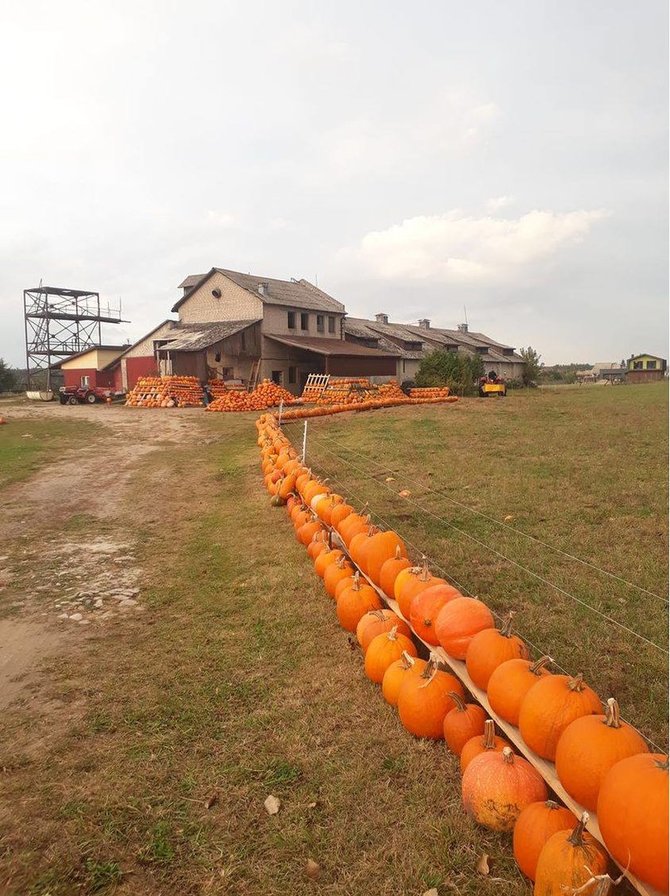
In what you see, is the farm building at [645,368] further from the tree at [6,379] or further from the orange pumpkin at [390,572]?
the orange pumpkin at [390,572]

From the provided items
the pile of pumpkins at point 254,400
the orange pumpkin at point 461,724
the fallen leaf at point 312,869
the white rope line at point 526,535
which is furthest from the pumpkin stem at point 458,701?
the pile of pumpkins at point 254,400

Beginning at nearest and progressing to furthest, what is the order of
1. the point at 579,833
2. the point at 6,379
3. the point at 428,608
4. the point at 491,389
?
the point at 579,833 → the point at 428,608 → the point at 491,389 → the point at 6,379

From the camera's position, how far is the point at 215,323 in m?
39.3

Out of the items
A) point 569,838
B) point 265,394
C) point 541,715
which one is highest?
point 265,394

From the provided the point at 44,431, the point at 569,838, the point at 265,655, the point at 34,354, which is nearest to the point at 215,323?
the point at 44,431

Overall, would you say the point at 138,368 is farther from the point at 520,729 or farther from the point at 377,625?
the point at 520,729

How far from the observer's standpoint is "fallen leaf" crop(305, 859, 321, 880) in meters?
2.59

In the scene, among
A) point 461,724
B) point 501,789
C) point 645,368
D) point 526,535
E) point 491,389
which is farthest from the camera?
point 645,368

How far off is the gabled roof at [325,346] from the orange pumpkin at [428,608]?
1221 inches

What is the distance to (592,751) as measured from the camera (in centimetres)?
253

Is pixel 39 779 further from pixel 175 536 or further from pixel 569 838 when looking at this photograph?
pixel 175 536

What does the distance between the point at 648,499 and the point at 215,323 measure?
115 ft

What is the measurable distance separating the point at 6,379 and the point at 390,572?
190 feet

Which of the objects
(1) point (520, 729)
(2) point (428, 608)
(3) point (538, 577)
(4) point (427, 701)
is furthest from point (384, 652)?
(3) point (538, 577)
